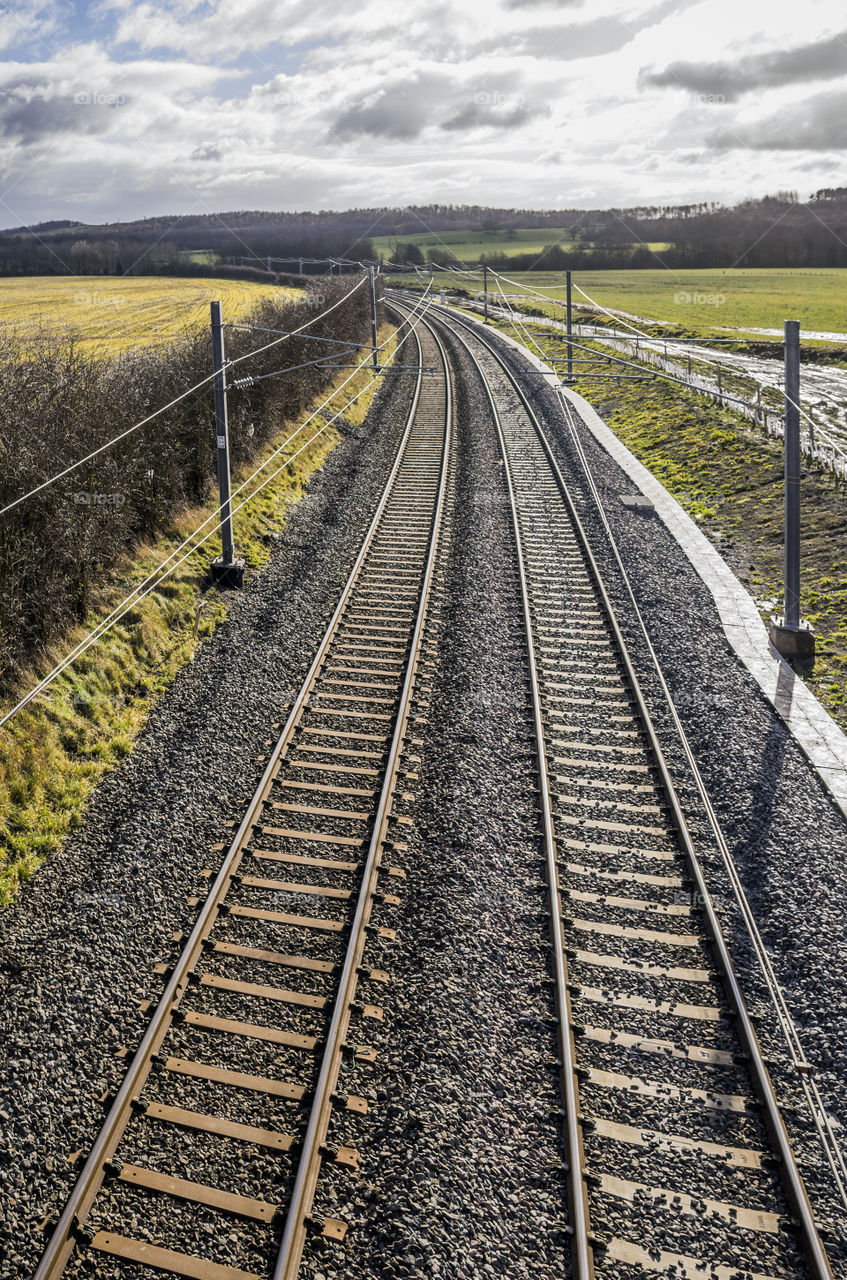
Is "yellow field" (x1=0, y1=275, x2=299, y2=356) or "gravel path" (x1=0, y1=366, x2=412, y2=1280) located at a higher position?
"yellow field" (x1=0, y1=275, x2=299, y2=356)

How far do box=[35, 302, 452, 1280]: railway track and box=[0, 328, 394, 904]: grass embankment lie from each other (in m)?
2.18

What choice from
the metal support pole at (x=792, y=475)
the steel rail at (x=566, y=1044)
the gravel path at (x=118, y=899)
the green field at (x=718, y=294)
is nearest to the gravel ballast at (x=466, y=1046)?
the steel rail at (x=566, y=1044)

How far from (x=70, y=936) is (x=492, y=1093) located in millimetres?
4226

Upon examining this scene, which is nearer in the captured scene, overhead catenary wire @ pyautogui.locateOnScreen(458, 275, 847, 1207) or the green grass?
overhead catenary wire @ pyautogui.locateOnScreen(458, 275, 847, 1207)

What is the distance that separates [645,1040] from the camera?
22.0 ft

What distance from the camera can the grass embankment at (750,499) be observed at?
14484mm

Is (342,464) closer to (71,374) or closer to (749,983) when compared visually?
(71,374)

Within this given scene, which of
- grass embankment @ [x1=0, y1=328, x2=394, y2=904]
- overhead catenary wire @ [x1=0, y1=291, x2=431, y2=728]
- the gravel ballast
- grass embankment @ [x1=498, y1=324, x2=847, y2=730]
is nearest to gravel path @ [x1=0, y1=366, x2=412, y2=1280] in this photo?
grass embankment @ [x1=0, y1=328, x2=394, y2=904]

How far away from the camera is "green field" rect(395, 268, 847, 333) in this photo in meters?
58.5

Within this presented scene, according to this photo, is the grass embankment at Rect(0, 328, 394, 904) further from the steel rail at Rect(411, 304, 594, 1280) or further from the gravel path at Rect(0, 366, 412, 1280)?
the steel rail at Rect(411, 304, 594, 1280)

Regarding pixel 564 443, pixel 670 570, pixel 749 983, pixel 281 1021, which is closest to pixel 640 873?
pixel 749 983

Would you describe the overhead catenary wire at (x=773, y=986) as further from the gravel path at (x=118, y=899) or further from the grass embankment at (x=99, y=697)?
the grass embankment at (x=99, y=697)

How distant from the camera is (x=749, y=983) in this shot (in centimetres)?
718

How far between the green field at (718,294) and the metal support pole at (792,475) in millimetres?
32561
